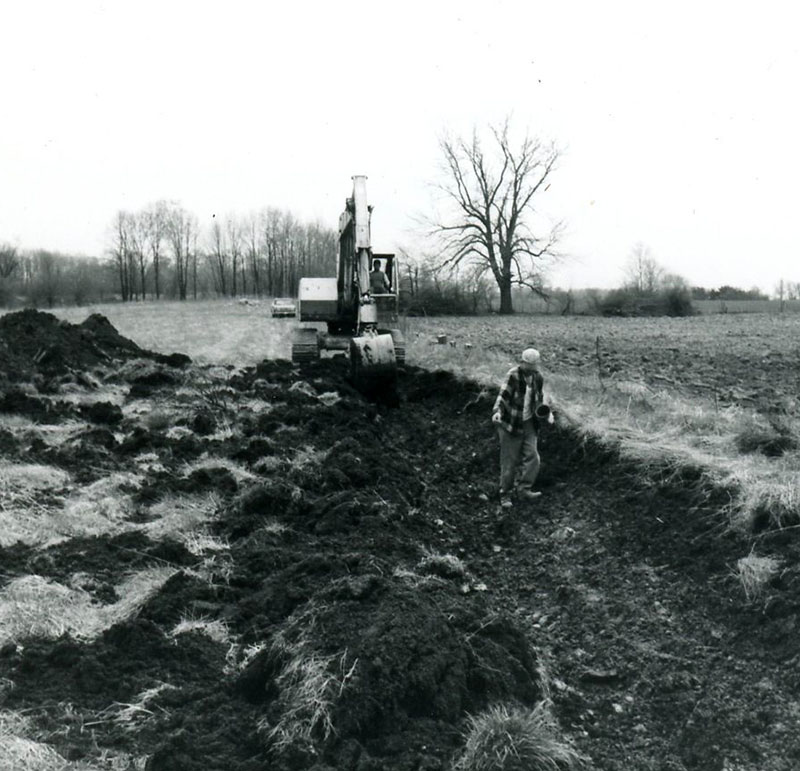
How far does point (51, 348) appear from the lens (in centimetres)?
1573

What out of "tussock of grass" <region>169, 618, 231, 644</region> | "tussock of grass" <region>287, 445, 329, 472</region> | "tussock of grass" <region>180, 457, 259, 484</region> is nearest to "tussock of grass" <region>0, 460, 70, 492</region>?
"tussock of grass" <region>180, 457, 259, 484</region>

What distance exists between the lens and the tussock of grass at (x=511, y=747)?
366cm

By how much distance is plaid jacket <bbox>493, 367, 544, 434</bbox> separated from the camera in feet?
27.3

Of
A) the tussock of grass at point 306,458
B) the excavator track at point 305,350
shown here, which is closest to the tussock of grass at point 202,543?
the tussock of grass at point 306,458

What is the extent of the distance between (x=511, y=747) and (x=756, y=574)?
2501 millimetres

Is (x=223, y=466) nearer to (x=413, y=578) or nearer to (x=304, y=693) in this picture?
(x=413, y=578)

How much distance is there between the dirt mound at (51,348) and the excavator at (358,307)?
3.08 metres

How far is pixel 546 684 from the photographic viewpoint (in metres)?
4.66

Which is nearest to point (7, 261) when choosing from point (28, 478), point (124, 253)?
point (124, 253)

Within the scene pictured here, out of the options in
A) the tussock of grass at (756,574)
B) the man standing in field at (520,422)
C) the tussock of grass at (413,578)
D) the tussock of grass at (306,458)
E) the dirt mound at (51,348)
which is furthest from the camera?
the dirt mound at (51,348)

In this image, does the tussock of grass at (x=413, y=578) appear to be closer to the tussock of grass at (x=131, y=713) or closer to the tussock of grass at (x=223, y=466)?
the tussock of grass at (x=131, y=713)

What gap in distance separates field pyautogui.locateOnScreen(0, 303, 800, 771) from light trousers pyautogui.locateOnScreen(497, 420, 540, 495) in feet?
0.97

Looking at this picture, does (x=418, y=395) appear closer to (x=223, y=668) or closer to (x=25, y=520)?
(x=25, y=520)

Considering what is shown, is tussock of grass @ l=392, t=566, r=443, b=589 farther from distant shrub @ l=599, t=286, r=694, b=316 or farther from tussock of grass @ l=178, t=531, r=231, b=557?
distant shrub @ l=599, t=286, r=694, b=316
